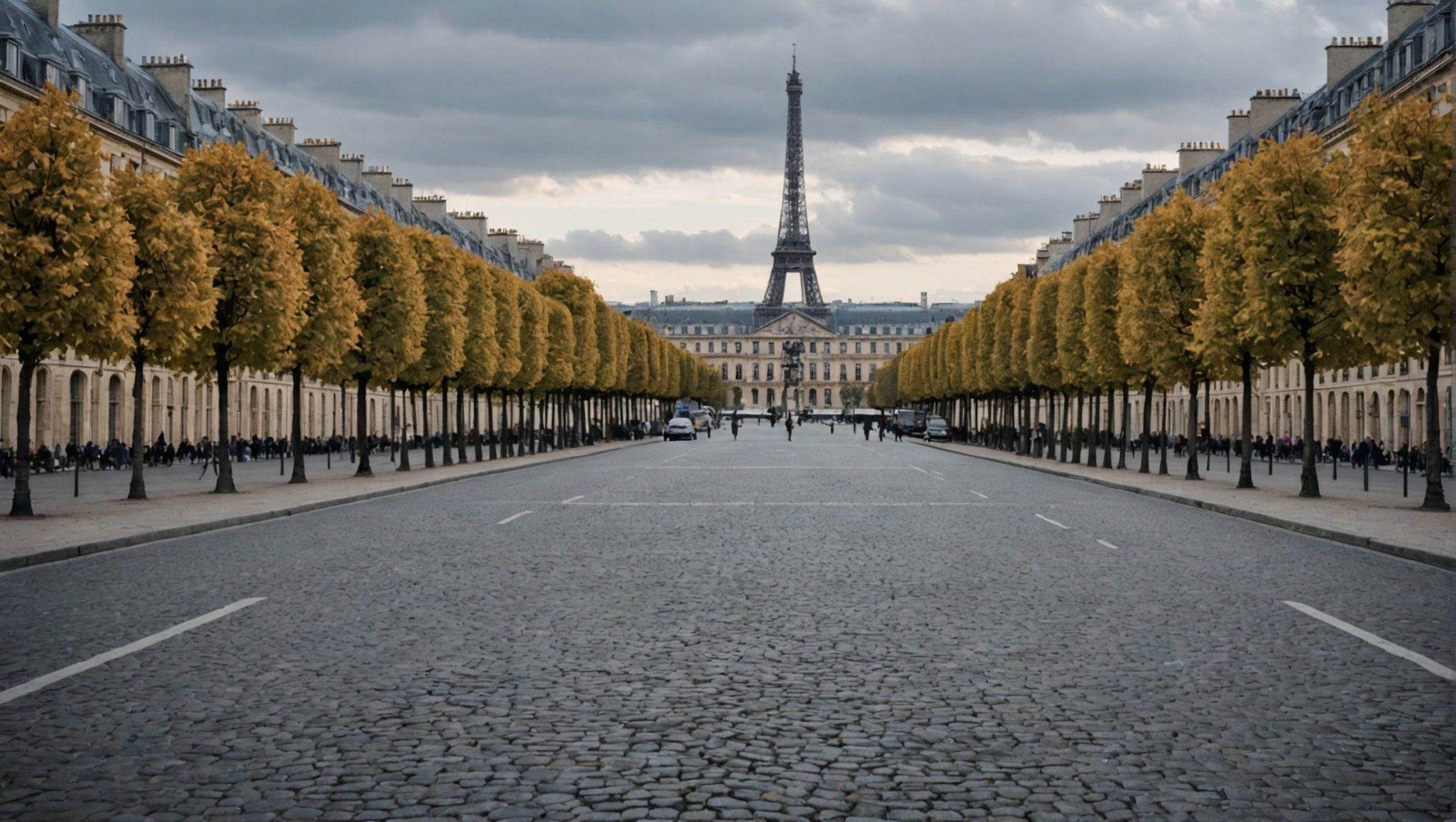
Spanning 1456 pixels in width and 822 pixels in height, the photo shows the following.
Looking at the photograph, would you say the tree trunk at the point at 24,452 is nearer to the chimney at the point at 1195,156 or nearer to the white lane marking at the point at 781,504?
the white lane marking at the point at 781,504

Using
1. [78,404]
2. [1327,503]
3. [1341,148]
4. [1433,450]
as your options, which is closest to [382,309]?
[78,404]

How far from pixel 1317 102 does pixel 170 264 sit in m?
53.7

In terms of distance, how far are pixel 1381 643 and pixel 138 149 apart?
180ft

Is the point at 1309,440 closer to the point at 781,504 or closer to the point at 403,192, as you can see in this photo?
the point at 781,504

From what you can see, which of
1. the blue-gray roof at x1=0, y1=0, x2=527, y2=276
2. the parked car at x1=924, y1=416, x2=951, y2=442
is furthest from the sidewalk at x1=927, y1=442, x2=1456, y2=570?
the parked car at x1=924, y1=416, x2=951, y2=442

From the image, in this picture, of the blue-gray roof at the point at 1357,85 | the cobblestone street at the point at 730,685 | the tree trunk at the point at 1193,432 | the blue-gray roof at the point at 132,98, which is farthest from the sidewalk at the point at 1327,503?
the blue-gray roof at the point at 132,98

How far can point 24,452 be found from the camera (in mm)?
22703

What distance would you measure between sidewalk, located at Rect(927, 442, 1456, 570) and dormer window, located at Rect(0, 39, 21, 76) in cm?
3786

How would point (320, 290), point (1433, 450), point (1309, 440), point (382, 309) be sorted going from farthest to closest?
point (382, 309)
point (320, 290)
point (1309, 440)
point (1433, 450)

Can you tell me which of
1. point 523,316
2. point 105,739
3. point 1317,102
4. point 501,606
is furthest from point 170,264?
point 1317,102

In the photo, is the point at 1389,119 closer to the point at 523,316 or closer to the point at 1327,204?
Answer: the point at 1327,204

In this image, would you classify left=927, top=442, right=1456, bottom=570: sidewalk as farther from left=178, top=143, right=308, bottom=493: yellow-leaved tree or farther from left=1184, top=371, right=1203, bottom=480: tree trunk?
left=178, top=143, right=308, bottom=493: yellow-leaved tree

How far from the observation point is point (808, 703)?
734 centimetres

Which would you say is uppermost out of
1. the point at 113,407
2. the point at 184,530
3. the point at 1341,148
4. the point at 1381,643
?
the point at 1341,148
